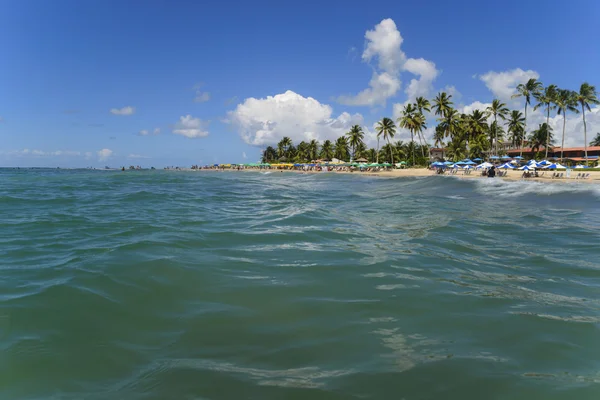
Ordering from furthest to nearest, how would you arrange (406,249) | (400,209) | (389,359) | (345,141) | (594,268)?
(345,141) → (400,209) → (406,249) → (594,268) → (389,359)

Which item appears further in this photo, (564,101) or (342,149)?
(342,149)

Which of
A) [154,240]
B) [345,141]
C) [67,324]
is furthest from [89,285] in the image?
[345,141]

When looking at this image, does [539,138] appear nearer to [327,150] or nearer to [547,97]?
[547,97]

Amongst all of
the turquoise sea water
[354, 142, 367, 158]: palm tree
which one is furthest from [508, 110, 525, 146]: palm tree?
the turquoise sea water

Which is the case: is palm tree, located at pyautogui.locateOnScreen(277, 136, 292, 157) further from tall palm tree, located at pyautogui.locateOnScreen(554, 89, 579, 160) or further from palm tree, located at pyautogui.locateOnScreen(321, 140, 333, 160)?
tall palm tree, located at pyautogui.locateOnScreen(554, 89, 579, 160)

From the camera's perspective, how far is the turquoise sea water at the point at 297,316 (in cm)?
302

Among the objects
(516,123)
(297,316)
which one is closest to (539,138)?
(516,123)

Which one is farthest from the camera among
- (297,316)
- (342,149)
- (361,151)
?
(342,149)

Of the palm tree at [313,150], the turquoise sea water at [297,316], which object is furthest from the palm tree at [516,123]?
the turquoise sea water at [297,316]

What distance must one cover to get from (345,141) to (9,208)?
101 meters

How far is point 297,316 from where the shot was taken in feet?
14.1

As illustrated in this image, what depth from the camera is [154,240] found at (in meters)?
8.23

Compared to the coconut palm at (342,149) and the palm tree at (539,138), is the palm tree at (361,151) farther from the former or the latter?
the palm tree at (539,138)

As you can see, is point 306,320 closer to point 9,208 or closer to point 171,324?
point 171,324
